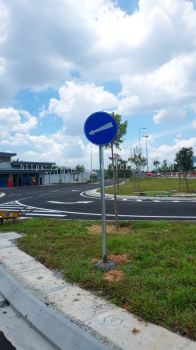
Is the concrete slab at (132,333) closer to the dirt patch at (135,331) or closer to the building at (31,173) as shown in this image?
the dirt patch at (135,331)

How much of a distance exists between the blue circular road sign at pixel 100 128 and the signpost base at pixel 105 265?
80.1 inches

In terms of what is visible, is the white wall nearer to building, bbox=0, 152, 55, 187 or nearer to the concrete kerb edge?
building, bbox=0, 152, 55, 187

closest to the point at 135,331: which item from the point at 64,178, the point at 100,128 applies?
the point at 100,128

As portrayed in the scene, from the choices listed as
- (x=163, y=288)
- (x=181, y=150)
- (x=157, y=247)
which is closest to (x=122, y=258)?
(x=157, y=247)

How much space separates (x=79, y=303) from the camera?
471cm

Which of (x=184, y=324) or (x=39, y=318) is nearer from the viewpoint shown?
(x=184, y=324)

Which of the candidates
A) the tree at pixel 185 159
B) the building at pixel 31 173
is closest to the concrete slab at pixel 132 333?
the tree at pixel 185 159

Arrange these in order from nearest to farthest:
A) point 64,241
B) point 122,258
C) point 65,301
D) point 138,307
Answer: point 138,307
point 65,301
point 122,258
point 64,241

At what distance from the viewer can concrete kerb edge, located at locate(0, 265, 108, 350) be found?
3685mm

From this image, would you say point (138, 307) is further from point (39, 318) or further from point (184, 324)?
point (39, 318)

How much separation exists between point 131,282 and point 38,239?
4398mm

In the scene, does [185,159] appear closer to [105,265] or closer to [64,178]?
[105,265]

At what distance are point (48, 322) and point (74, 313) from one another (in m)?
0.34

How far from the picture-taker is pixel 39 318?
4395 millimetres
